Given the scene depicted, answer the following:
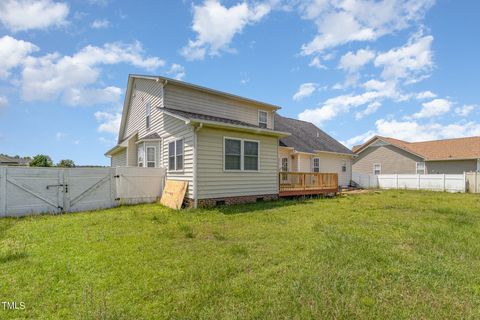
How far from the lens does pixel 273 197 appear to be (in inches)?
487

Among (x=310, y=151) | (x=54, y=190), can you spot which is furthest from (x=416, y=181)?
(x=54, y=190)

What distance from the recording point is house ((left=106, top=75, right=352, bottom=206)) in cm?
994

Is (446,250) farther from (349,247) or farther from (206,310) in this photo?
(206,310)

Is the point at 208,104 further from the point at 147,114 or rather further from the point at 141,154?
the point at 141,154

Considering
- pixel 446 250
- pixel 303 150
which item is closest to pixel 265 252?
pixel 446 250

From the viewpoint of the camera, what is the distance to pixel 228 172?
10.6m

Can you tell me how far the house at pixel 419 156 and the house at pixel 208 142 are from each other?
45.9ft

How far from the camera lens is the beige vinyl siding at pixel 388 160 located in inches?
974

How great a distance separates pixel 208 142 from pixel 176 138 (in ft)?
5.78

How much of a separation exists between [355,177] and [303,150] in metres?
8.68

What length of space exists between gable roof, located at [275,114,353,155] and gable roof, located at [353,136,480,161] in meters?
6.90

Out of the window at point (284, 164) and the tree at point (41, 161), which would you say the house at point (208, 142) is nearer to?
the window at point (284, 164)

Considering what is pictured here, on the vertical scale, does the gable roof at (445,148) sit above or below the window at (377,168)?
above

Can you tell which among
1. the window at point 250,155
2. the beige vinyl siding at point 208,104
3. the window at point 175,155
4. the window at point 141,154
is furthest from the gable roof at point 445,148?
the window at point 141,154
